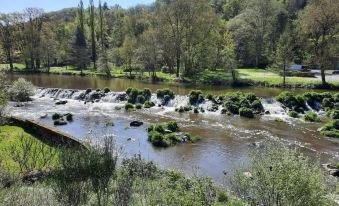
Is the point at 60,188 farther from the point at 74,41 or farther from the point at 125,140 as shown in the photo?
the point at 74,41

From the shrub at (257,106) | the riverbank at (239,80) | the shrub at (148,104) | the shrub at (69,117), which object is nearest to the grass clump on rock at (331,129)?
the shrub at (257,106)

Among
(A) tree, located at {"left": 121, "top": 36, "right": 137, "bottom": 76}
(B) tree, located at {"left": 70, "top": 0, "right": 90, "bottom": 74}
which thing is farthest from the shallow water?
(B) tree, located at {"left": 70, "top": 0, "right": 90, "bottom": 74}

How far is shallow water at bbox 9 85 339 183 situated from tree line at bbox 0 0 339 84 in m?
18.3

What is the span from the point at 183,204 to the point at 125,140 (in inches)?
963

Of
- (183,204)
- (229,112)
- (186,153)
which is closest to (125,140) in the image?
(186,153)

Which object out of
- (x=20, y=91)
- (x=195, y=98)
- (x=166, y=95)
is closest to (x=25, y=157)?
(x=195, y=98)

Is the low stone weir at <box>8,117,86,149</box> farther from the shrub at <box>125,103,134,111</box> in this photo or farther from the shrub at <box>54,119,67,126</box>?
the shrub at <box>125,103,134,111</box>

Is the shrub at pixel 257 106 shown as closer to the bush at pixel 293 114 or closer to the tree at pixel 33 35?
the bush at pixel 293 114

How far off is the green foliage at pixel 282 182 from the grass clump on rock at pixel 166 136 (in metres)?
21.0

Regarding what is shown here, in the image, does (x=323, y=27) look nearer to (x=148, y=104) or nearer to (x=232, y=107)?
(x=232, y=107)

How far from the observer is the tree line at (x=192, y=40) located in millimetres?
63656

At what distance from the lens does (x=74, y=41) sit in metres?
105

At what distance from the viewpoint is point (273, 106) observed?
49.5 m

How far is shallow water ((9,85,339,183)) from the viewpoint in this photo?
1255 inches
